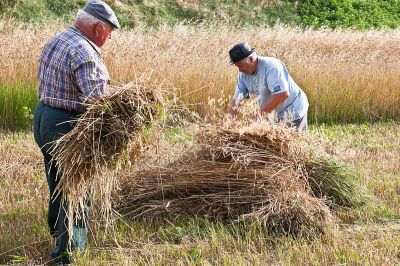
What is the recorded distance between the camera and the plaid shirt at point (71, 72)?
172 inches

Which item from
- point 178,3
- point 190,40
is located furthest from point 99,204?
point 178,3

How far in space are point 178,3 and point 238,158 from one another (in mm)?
18825

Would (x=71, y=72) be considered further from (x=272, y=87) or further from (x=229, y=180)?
(x=272, y=87)

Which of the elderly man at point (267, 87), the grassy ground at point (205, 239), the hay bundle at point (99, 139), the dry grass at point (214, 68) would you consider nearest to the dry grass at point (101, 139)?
the hay bundle at point (99, 139)

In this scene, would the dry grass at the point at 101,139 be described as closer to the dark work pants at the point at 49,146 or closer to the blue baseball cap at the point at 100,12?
the dark work pants at the point at 49,146

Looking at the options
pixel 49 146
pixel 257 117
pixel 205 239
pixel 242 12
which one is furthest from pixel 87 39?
pixel 242 12

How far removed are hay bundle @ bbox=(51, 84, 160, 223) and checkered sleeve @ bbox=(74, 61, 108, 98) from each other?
8cm

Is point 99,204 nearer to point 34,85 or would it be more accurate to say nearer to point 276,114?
point 276,114

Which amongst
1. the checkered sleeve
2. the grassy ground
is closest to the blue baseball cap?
the checkered sleeve

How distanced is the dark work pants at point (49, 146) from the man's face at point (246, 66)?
2190mm

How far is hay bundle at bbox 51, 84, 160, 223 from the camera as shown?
4.43 m

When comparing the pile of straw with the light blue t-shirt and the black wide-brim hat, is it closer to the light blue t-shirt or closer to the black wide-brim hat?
the light blue t-shirt

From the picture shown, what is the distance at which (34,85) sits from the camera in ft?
31.9

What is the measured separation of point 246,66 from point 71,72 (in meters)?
2.31
